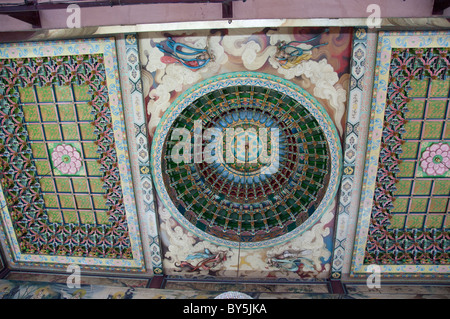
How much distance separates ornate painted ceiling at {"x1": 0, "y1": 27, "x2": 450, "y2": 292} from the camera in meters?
4.73

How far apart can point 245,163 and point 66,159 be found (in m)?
3.06

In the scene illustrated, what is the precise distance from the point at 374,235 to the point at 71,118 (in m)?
5.48

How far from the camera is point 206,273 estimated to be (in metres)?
5.95

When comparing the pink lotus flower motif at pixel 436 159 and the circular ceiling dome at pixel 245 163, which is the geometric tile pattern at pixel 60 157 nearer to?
the circular ceiling dome at pixel 245 163

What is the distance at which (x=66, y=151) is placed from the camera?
5461 mm

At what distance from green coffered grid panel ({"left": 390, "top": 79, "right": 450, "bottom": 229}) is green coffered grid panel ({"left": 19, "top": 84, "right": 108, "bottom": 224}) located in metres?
5.05

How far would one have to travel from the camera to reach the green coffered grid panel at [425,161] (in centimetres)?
486

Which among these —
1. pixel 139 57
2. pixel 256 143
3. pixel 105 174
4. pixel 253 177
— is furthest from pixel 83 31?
pixel 253 177
